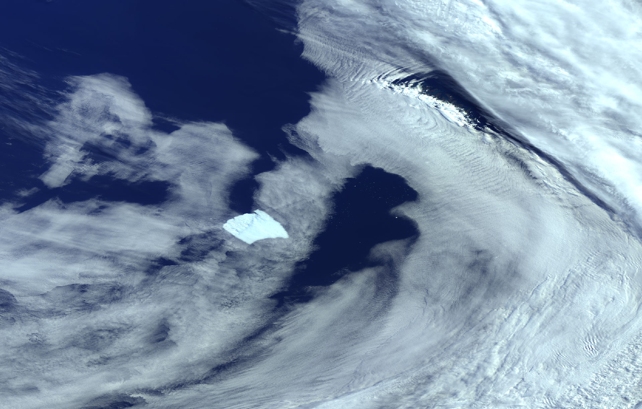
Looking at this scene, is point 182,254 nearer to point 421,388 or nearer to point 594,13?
point 421,388

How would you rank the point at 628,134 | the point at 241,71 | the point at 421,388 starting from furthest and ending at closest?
A: the point at 241,71
the point at 628,134
the point at 421,388

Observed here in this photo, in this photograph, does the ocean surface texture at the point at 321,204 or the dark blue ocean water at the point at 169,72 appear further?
the dark blue ocean water at the point at 169,72

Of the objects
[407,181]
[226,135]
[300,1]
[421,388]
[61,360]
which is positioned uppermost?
[300,1]

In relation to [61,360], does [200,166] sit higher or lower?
higher

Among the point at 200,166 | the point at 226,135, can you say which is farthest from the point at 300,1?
the point at 200,166

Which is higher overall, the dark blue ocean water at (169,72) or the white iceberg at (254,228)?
the dark blue ocean water at (169,72)
